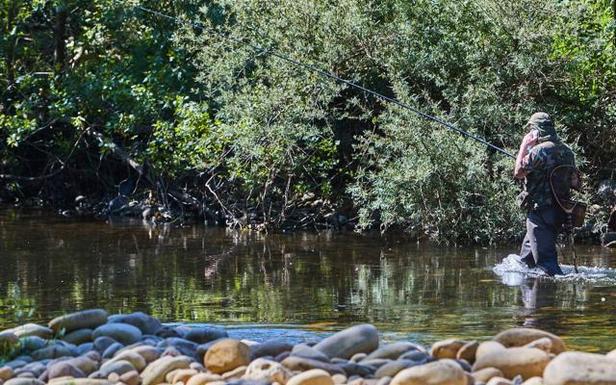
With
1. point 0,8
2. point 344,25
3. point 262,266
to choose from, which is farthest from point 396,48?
point 0,8

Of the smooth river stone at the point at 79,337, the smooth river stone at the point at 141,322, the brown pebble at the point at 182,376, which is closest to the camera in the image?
the brown pebble at the point at 182,376

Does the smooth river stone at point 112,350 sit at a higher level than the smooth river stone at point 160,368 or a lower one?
higher

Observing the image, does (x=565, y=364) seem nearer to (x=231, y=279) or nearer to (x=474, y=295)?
(x=474, y=295)

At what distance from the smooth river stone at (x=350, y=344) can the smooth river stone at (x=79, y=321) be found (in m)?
1.56

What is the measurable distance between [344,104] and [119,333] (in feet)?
34.2

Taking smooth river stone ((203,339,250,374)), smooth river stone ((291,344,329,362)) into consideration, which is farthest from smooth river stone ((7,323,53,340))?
smooth river stone ((291,344,329,362))

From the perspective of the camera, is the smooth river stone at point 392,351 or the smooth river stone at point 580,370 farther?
the smooth river stone at point 392,351

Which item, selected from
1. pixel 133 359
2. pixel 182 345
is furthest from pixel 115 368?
pixel 182 345

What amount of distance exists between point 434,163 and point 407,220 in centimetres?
90

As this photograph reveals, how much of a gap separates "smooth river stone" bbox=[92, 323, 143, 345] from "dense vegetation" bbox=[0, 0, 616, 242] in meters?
8.15

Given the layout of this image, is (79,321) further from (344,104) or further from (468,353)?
(344,104)

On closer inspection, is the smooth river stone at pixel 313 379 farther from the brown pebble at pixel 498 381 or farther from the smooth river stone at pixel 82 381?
the smooth river stone at pixel 82 381

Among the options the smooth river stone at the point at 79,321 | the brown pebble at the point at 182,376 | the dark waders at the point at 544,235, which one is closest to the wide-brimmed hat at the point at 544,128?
the dark waders at the point at 544,235

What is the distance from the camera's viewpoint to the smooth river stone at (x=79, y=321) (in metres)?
7.67
